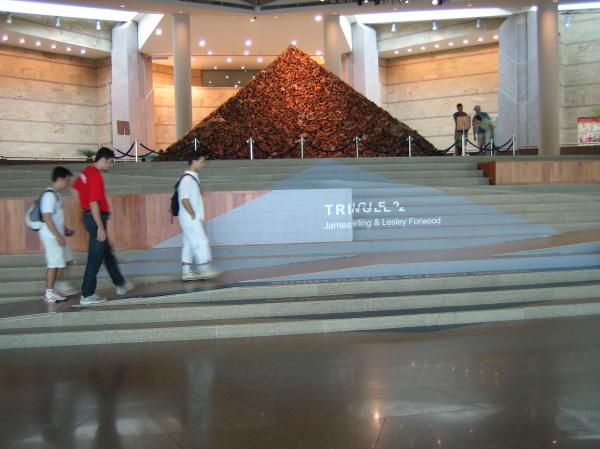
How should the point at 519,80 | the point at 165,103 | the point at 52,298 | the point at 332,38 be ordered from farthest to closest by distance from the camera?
the point at 165,103
the point at 519,80
the point at 332,38
the point at 52,298

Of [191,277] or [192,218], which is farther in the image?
[191,277]

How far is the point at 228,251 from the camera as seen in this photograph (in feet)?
24.9

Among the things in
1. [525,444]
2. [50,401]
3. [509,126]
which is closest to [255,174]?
[50,401]

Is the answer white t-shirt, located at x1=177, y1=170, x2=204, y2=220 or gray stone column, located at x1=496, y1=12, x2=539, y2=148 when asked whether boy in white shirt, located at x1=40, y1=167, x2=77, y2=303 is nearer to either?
white t-shirt, located at x1=177, y1=170, x2=204, y2=220

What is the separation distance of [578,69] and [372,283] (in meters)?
18.0

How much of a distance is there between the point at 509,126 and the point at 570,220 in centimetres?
1187

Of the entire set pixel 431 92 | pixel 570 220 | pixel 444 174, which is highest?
pixel 431 92

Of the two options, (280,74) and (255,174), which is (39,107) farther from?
(255,174)

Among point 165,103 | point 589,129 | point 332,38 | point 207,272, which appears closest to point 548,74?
point 589,129

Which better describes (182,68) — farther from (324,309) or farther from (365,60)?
(324,309)

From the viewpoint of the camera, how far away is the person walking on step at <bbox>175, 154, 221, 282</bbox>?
616 centimetres

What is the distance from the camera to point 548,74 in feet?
59.4

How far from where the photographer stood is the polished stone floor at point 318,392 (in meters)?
2.98

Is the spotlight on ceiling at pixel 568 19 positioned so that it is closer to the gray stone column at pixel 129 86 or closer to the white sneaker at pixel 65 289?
the gray stone column at pixel 129 86
